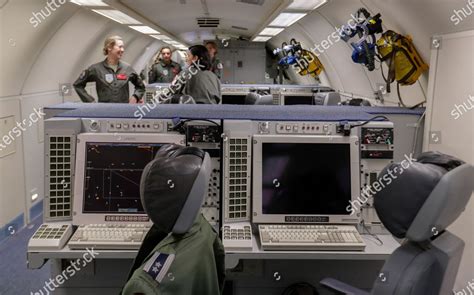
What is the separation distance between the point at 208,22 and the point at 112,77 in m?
4.24

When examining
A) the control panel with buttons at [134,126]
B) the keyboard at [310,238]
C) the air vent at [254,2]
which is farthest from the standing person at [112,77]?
the keyboard at [310,238]

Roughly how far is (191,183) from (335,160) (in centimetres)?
134

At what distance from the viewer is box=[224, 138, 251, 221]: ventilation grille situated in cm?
243

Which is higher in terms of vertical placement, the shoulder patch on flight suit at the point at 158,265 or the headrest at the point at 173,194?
the headrest at the point at 173,194

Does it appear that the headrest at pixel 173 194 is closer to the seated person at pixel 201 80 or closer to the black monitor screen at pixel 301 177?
the black monitor screen at pixel 301 177

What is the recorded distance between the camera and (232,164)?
2.42m

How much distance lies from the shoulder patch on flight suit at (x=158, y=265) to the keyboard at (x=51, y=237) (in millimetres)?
1176

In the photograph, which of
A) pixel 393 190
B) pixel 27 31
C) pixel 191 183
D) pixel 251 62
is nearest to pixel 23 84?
pixel 27 31

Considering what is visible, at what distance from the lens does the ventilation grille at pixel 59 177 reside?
2.38 metres

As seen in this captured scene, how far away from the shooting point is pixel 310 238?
7.53ft

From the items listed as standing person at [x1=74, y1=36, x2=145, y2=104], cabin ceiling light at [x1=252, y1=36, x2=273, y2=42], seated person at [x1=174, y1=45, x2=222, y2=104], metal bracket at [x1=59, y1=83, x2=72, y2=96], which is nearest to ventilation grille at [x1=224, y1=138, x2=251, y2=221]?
seated person at [x1=174, y1=45, x2=222, y2=104]

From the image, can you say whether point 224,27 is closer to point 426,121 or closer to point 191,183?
point 426,121

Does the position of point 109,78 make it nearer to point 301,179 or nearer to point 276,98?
point 276,98

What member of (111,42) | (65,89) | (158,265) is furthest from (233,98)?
(158,265)
